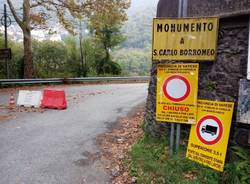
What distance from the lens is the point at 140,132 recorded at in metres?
7.21

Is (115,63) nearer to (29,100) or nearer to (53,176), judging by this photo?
(29,100)

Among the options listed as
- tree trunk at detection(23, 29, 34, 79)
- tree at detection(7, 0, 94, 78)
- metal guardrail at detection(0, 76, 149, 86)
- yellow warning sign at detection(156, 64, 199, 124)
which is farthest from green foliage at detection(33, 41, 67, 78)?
yellow warning sign at detection(156, 64, 199, 124)

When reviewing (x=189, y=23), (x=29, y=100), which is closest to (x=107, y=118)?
(x=29, y=100)

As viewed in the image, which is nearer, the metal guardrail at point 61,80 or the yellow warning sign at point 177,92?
the yellow warning sign at point 177,92

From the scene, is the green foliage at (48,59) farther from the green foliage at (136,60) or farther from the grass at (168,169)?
the grass at (168,169)

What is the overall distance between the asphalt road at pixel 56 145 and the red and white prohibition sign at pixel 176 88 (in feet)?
6.00

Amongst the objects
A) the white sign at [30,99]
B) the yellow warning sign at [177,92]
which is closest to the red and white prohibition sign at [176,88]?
the yellow warning sign at [177,92]

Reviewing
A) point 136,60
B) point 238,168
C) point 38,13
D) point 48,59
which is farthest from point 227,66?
point 136,60

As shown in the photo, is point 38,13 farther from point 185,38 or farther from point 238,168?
point 238,168

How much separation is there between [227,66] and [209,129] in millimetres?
1100

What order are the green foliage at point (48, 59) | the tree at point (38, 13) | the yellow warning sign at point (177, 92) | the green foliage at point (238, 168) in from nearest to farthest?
the green foliage at point (238, 168) → the yellow warning sign at point (177, 92) → the tree at point (38, 13) → the green foliage at point (48, 59)

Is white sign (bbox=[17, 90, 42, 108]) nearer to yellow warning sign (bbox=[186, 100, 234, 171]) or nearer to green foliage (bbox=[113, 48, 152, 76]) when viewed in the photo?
yellow warning sign (bbox=[186, 100, 234, 171])

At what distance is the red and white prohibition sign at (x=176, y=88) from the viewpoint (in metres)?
4.77

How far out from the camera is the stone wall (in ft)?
14.2
